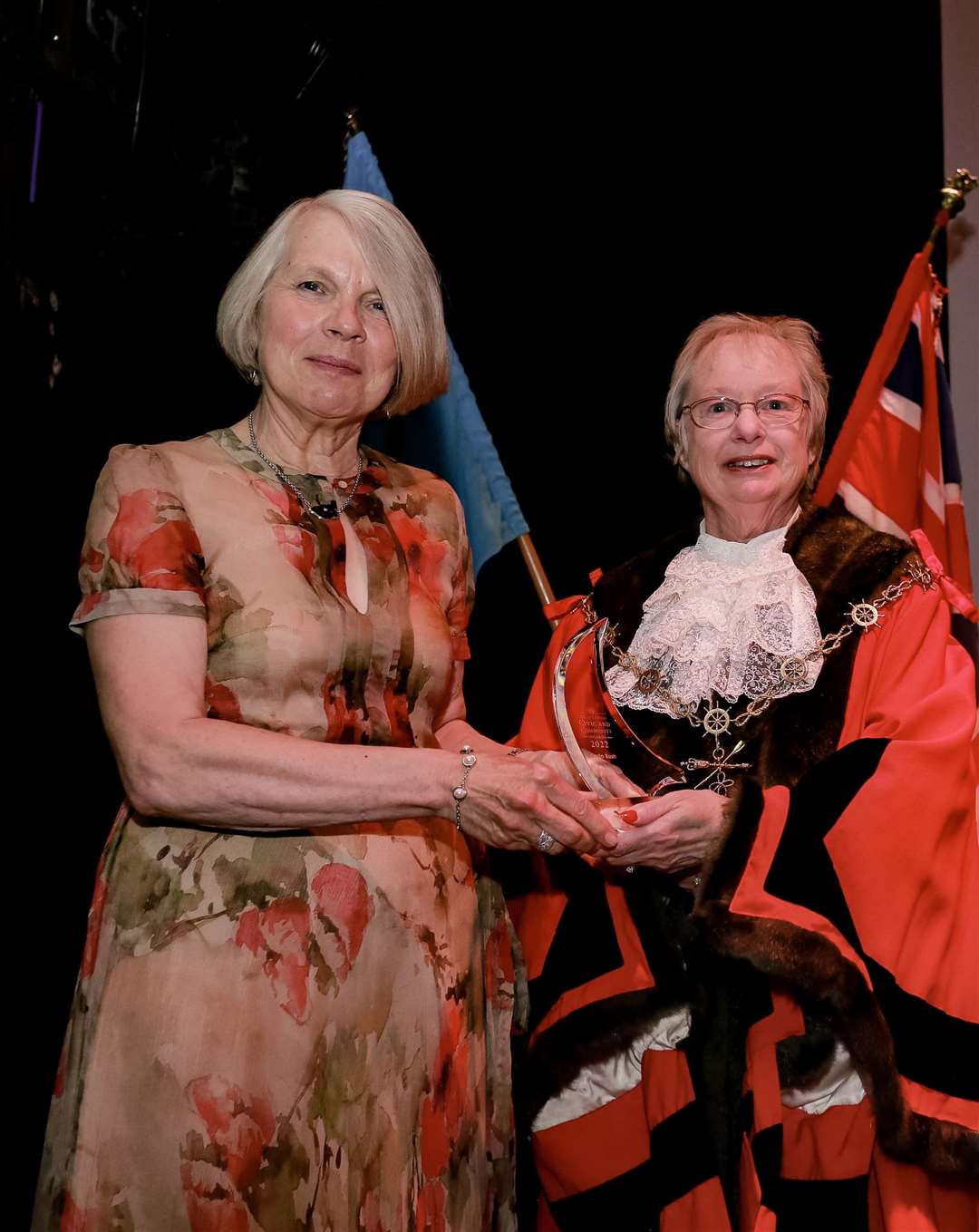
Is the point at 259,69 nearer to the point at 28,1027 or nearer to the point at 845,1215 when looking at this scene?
the point at 28,1027

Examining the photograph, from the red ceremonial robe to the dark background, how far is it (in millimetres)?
1157

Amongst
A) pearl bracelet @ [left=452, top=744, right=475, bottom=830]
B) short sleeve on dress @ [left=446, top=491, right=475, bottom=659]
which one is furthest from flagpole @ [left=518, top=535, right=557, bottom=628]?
pearl bracelet @ [left=452, top=744, right=475, bottom=830]

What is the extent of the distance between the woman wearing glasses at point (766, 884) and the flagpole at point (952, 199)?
84 centimetres

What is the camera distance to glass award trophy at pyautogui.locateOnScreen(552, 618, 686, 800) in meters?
2.03

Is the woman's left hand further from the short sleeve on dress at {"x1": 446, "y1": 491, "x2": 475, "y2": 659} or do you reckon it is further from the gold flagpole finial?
the gold flagpole finial

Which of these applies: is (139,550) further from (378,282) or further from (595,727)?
(595,727)

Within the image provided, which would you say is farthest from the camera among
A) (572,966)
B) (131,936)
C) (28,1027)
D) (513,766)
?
(28,1027)

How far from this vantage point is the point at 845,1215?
1.90 metres

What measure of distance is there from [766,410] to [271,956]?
1.32 m

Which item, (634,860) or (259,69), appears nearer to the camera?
(634,860)

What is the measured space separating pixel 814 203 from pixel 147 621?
2.30 metres

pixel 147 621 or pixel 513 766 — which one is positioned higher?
pixel 147 621

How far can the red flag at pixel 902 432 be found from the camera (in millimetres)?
2984

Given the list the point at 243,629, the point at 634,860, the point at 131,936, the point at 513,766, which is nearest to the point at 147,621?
the point at 243,629
